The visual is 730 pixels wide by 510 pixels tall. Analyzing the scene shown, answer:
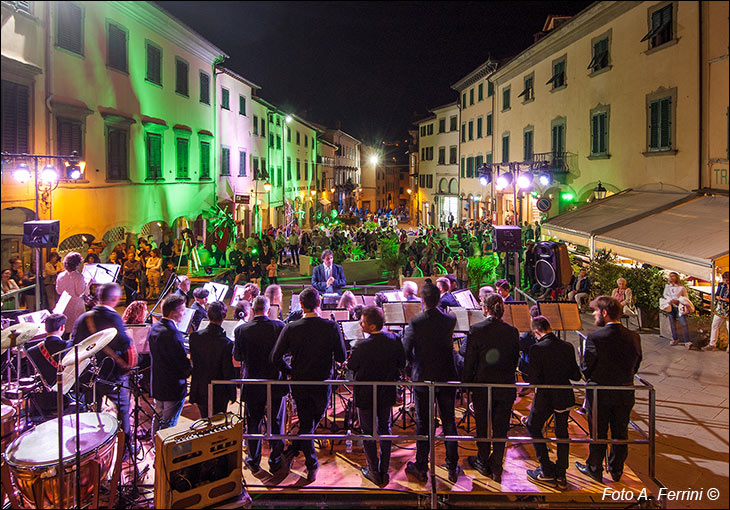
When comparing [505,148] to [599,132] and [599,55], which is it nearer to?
[599,132]

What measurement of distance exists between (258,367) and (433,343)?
1.73 m

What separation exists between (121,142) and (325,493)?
17.3 feet

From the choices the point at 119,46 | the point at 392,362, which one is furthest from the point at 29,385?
the point at 119,46

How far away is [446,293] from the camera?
7.49 m

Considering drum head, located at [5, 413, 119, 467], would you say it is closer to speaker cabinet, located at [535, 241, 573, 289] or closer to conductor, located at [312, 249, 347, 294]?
conductor, located at [312, 249, 347, 294]

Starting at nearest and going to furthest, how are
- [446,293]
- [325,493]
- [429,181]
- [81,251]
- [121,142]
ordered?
[325,493], [121,142], [446,293], [81,251], [429,181]

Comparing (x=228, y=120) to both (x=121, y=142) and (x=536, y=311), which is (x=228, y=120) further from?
(x=536, y=311)

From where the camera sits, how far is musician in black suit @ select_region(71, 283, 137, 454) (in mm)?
5180

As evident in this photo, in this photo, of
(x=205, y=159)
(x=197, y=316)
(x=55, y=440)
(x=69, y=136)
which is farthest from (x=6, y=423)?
(x=205, y=159)

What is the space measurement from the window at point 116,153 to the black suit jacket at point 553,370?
5.79 meters

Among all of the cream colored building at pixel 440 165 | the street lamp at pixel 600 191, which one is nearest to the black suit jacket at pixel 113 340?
the street lamp at pixel 600 191

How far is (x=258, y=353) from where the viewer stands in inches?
199

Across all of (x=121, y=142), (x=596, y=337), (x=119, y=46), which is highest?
(x=119, y=46)

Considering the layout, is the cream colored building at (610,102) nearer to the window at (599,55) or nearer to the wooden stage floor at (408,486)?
the window at (599,55)
